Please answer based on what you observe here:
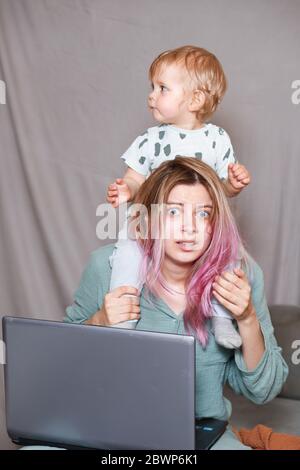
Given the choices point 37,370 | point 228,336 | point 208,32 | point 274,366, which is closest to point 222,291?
point 228,336

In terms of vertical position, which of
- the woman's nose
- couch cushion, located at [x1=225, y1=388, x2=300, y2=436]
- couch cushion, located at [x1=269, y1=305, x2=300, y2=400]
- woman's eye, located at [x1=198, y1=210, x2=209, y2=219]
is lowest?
couch cushion, located at [x1=225, y1=388, x2=300, y2=436]

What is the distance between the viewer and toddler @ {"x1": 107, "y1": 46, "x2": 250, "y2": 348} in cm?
162

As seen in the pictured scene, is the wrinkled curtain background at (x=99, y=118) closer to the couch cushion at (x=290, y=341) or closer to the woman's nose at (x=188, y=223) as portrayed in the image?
the couch cushion at (x=290, y=341)

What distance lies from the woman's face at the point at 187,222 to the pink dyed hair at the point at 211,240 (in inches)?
0.4

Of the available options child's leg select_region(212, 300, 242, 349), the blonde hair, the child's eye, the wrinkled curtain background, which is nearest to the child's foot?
child's leg select_region(212, 300, 242, 349)

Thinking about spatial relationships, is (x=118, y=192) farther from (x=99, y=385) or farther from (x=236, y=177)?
(x=99, y=385)

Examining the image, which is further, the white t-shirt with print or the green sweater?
the white t-shirt with print

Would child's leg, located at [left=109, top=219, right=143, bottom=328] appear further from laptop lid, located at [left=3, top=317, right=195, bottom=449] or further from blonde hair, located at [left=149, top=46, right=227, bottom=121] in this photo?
blonde hair, located at [left=149, top=46, right=227, bottom=121]

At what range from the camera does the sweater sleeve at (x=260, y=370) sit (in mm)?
1398

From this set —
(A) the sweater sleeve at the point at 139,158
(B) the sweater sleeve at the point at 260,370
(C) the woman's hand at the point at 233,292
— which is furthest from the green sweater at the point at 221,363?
(A) the sweater sleeve at the point at 139,158

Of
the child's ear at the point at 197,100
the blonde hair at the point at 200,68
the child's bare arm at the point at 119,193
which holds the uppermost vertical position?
→ the blonde hair at the point at 200,68

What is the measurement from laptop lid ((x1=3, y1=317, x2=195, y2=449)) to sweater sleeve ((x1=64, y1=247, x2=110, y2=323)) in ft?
1.22

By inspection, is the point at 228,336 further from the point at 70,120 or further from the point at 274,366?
the point at 70,120
